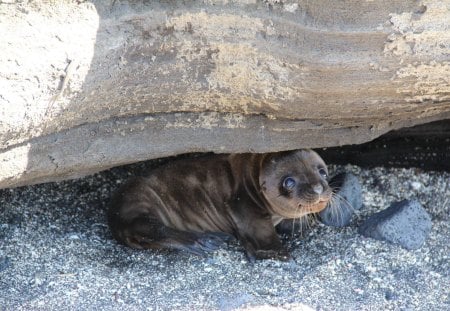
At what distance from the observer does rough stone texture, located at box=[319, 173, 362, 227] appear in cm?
521

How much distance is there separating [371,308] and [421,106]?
1057 mm

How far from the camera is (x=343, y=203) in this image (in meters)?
5.29

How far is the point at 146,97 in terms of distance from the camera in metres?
3.85

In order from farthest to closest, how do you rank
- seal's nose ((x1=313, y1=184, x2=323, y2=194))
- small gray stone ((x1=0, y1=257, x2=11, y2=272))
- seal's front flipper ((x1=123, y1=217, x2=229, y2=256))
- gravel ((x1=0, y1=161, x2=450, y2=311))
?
seal's nose ((x1=313, y1=184, x2=323, y2=194)) < seal's front flipper ((x1=123, y1=217, x2=229, y2=256)) < small gray stone ((x1=0, y1=257, x2=11, y2=272)) < gravel ((x1=0, y1=161, x2=450, y2=311))

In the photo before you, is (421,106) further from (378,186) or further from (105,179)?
(105,179)

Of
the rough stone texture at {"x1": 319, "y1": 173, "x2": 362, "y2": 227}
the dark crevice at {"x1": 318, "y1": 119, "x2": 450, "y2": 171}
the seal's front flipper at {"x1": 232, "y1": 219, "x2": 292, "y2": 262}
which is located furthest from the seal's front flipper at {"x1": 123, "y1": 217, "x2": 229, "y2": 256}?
the dark crevice at {"x1": 318, "y1": 119, "x2": 450, "y2": 171}

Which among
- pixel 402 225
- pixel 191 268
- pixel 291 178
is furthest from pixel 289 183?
pixel 191 268

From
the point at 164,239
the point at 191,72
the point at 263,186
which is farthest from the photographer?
the point at 263,186

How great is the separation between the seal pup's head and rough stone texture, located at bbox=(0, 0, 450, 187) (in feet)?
3.40

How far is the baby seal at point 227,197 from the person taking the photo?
504 centimetres

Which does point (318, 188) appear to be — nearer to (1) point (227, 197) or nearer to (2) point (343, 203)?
(2) point (343, 203)

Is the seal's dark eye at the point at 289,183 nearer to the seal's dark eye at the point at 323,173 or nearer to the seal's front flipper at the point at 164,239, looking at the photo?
the seal's dark eye at the point at 323,173

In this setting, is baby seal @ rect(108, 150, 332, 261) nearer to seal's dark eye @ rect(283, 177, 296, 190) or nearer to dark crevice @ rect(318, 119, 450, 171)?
seal's dark eye @ rect(283, 177, 296, 190)

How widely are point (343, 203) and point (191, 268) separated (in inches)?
50.8
